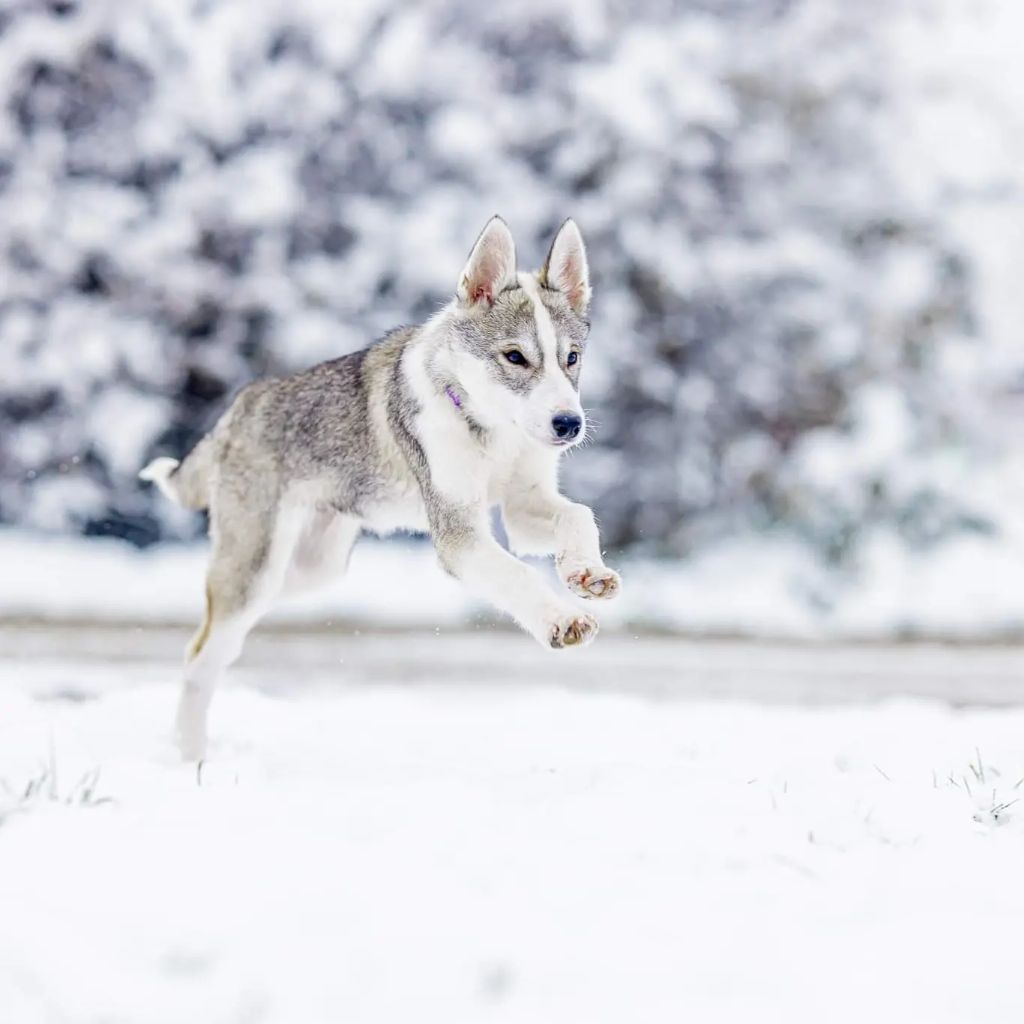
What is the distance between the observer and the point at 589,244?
30.3 feet

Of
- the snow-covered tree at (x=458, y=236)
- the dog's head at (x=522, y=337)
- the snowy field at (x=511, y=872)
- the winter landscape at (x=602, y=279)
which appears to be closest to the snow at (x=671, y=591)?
the winter landscape at (x=602, y=279)

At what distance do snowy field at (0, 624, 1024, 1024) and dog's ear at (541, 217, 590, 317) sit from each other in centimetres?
145

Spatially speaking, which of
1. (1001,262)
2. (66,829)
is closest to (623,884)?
(66,829)

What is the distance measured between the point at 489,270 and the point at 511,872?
6.16 ft

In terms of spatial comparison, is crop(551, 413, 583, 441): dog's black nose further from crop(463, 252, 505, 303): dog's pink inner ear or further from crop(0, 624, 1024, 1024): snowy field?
crop(0, 624, 1024, 1024): snowy field

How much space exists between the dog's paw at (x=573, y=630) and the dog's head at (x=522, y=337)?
0.51m

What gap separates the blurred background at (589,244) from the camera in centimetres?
898

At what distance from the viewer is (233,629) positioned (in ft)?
13.7

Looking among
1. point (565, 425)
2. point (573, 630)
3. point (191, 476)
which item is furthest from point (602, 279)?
point (573, 630)

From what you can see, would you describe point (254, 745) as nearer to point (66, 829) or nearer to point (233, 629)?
point (233, 629)

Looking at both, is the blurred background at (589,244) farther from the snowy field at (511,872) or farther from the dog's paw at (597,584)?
the dog's paw at (597,584)

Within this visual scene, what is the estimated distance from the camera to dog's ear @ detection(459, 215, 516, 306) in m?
3.72

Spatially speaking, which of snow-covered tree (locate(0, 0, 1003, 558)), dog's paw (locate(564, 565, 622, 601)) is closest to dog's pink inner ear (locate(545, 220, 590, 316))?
dog's paw (locate(564, 565, 622, 601))

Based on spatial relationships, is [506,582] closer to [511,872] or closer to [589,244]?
[511,872]
